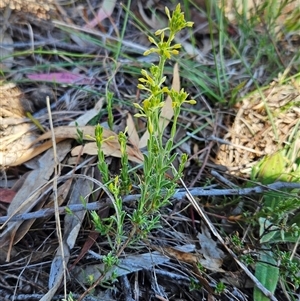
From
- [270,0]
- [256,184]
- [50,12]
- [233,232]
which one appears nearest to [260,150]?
[256,184]

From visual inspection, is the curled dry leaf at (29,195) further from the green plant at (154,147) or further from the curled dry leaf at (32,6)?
the curled dry leaf at (32,6)

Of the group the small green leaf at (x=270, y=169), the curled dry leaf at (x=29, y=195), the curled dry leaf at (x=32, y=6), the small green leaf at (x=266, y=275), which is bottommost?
the small green leaf at (x=266, y=275)

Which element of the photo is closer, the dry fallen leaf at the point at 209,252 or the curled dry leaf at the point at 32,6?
the dry fallen leaf at the point at 209,252

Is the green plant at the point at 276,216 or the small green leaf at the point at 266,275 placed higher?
the green plant at the point at 276,216

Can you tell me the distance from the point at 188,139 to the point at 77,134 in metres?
0.40

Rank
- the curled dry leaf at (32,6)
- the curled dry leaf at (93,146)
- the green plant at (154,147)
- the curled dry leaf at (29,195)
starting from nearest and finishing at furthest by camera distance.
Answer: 1. the green plant at (154,147)
2. the curled dry leaf at (29,195)
3. the curled dry leaf at (93,146)
4. the curled dry leaf at (32,6)

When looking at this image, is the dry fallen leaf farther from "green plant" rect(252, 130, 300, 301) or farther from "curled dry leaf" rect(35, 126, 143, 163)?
"curled dry leaf" rect(35, 126, 143, 163)

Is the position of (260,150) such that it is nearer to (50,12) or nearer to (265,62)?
(265,62)

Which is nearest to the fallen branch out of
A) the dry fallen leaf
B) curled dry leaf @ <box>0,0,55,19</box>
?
the dry fallen leaf

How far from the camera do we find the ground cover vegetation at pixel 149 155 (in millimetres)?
1229

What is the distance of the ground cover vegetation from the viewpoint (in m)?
1.23

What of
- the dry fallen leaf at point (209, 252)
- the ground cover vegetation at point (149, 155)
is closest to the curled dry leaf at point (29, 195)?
the ground cover vegetation at point (149, 155)

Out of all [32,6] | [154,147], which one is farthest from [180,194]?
[32,6]

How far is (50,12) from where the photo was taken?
206 centimetres
